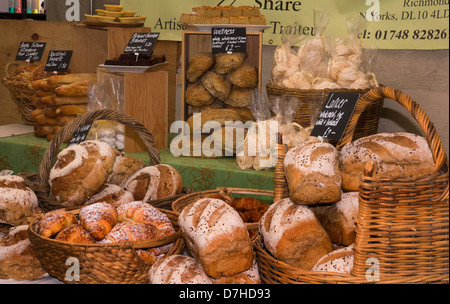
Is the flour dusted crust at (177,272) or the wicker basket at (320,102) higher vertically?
the wicker basket at (320,102)

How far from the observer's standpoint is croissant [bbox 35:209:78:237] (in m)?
1.53

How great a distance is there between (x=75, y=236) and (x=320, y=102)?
138cm

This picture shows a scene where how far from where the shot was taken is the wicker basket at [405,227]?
119cm

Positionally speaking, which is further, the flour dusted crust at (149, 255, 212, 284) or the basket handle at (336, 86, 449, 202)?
the flour dusted crust at (149, 255, 212, 284)

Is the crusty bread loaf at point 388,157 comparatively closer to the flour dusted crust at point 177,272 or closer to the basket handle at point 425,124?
the basket handle at point 425,124

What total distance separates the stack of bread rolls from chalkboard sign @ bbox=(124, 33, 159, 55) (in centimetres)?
33

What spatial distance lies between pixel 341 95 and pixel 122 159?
104 cm

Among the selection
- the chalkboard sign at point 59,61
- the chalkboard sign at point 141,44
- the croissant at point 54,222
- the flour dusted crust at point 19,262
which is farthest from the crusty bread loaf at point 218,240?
the chalkboard sign at point 59,61

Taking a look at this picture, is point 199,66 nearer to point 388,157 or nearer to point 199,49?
point 199,49

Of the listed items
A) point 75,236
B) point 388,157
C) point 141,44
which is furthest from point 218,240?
point 141,44

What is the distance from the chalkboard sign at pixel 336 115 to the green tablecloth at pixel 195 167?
0.60m

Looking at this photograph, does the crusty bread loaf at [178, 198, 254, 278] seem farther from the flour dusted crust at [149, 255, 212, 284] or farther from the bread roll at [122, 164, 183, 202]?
the bread roll at [122, 164, 183, 202]

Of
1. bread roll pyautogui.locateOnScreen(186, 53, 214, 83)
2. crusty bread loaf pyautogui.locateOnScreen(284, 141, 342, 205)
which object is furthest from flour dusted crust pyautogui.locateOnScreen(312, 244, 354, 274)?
bread roll pyautogui.locateOnScreen(186, 53, 214, 83)
